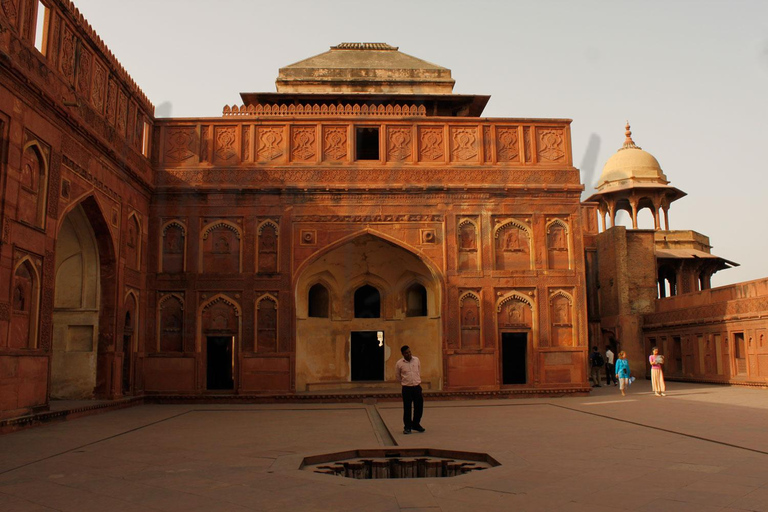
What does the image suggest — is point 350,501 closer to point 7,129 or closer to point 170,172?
point 7,129

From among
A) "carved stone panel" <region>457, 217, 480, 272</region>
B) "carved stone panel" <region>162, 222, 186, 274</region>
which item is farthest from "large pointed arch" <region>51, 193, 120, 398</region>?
"carved stone panel" <region>457, 217, 480, 272</region>

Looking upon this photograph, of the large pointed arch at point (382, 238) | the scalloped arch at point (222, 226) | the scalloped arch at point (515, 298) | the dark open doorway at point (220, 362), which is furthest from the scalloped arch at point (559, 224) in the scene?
the dark open doorway at point (220, 362)

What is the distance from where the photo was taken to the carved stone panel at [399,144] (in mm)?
16922

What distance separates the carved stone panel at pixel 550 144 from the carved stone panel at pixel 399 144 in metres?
3.21

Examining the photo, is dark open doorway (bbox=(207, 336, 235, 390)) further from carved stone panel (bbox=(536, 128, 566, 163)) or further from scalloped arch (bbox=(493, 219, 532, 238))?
carved stone panel (bbox=(536, 128, 566, 163))

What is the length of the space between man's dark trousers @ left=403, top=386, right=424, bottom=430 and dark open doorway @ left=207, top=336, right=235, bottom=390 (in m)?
7.48

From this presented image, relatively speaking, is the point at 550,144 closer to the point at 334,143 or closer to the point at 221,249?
the point at 334,143

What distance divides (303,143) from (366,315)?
199 inches

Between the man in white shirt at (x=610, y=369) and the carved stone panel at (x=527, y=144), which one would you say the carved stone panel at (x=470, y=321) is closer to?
the carved stone panel at (x=527, y=144)

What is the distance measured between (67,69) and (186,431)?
6.75 meters

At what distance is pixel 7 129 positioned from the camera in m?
9.79

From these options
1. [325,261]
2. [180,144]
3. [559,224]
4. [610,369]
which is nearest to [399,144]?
[325,261]

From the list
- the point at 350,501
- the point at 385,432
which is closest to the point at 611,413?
the point at 385,432

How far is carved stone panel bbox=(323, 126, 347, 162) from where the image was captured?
663 inches
